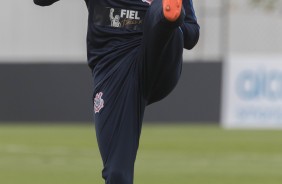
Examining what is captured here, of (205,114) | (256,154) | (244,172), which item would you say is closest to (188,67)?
(205,114)

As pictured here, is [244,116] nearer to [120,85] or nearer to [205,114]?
[205,114]

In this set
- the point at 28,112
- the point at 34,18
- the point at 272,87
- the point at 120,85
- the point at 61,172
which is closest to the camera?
the point at 120,85

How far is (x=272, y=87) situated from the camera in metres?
19.6

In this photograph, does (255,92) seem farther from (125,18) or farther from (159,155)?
(125,18)

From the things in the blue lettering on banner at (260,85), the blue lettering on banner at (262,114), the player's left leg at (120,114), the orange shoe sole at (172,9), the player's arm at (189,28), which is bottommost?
the blue lettering on banner at (262,114)

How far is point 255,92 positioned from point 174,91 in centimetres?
180

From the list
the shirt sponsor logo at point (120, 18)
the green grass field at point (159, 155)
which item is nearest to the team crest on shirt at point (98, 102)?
the shirt sponsor logo at point (120, 18)

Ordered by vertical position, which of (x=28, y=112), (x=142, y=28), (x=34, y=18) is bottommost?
(x=28, y=112)

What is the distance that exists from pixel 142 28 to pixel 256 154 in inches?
368

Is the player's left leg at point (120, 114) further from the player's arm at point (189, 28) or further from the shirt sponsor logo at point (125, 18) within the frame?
the player's arm at point (189, 28)

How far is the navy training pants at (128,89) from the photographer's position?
18.2ft

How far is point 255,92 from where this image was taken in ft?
64.1

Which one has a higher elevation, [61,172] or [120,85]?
[120,85]

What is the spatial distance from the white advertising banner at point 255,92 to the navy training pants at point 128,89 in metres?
14.0
